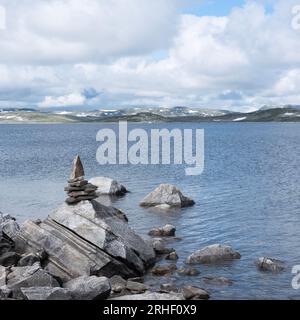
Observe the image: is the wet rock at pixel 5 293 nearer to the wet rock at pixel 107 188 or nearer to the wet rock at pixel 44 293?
the wet rock at pixel 44 293

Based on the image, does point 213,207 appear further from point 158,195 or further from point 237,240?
point 237,240

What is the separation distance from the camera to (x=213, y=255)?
1367 inches

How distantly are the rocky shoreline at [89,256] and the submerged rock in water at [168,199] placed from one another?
16465 millimetres

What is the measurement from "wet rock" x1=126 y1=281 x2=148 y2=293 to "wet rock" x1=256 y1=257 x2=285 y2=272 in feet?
27.6

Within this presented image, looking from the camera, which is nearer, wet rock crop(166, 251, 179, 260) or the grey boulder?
the grey boulder

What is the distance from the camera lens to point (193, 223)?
151 ft

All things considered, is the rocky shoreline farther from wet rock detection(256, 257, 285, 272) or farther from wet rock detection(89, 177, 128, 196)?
wet rock detection(89, 177, 128, 196)

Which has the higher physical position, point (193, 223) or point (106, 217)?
point (106, 217)

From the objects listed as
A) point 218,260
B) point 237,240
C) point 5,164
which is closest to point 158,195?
point 237,240

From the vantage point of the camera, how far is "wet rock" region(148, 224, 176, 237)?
41625 mm

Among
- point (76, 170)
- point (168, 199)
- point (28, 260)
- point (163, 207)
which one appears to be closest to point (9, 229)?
point (28, 260)

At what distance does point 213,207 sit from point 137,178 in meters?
27.2

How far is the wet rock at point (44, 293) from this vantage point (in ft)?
77.6

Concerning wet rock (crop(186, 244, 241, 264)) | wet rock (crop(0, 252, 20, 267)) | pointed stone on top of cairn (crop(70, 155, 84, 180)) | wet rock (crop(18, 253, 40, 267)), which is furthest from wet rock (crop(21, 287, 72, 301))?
wet rock (crop(186, 244, 241, 264))
